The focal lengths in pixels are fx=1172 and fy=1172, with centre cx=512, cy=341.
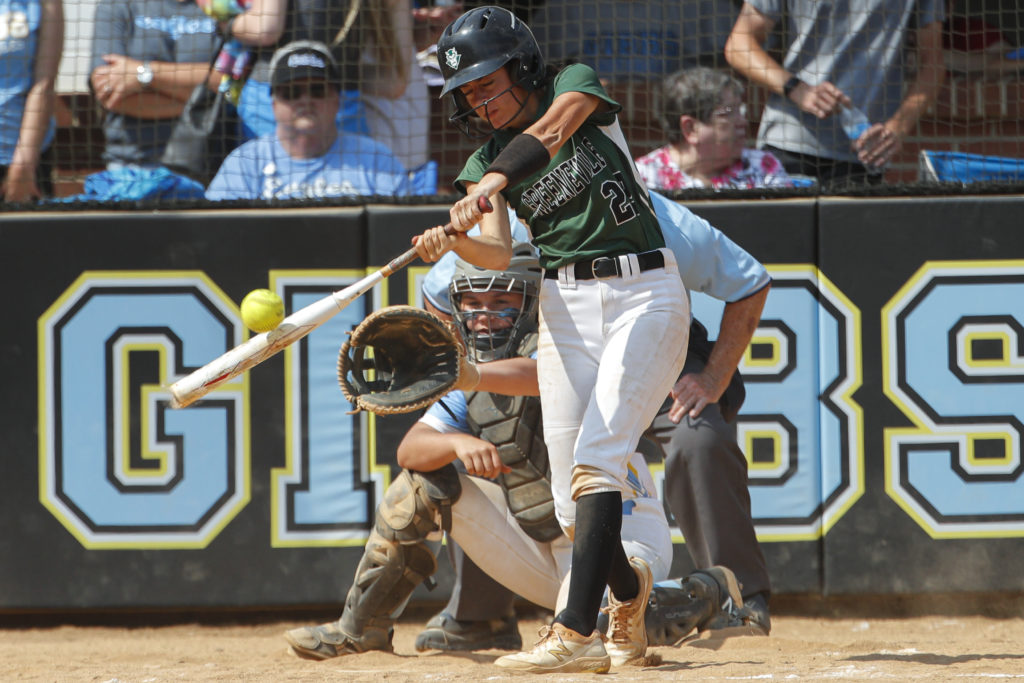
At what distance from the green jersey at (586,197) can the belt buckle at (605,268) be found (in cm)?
2

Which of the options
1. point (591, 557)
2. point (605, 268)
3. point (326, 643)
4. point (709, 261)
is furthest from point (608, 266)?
point (326, 643)

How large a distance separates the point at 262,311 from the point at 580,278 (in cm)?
90

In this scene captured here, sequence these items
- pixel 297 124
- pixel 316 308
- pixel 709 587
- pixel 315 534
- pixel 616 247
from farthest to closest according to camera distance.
→ pixel 297 124 < pixel 315 534 < pixel 709 587 < pixel 316 308 < pixel 616 247

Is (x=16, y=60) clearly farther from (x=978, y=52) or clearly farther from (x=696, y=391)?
(x=978, y=52)

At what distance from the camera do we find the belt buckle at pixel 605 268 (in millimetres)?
2959

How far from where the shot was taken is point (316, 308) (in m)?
3.23

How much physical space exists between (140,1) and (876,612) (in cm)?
402

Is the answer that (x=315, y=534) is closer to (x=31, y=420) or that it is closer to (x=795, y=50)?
(x=31, y=420)

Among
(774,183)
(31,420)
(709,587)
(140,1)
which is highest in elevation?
(140,1)

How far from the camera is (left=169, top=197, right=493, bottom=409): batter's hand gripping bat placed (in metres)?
3.11

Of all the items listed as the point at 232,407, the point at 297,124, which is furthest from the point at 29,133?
the point at 232,407

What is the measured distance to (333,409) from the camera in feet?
14.5

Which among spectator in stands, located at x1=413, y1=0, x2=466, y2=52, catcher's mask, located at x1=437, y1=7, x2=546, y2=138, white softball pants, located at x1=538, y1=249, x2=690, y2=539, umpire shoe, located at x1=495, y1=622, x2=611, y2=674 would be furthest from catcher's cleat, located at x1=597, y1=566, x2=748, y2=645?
spectator in stands, located at x1=413, y1=0, x2=466, y2=52

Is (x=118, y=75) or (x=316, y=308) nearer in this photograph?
(x=316, y=308)
